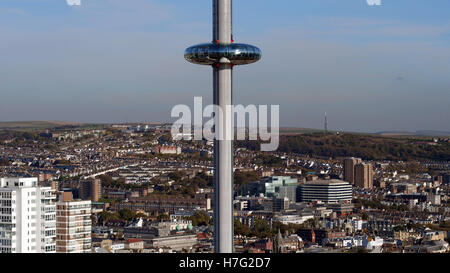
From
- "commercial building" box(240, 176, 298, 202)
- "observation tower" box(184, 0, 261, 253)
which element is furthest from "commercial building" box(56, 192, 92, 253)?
"commercial building" box(240, 176, 298, 202)

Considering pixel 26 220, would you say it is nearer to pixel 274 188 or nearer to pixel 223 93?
pixel 223 93

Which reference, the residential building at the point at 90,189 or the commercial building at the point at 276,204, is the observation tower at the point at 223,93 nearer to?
the commercial building at the point at 276,204

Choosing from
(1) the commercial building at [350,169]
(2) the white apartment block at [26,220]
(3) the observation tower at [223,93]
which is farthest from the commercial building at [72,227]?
(1) the commercial building at [350,169]

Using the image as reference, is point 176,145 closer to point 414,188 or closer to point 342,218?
point 414,188

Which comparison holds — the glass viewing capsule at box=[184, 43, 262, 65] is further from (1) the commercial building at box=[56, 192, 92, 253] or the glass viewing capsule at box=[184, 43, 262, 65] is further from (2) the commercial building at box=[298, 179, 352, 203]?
(2) the commercial building at box=[298, 179, 352, 203]

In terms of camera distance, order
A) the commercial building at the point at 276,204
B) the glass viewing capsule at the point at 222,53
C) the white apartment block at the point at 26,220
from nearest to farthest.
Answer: the glass viewing capsule at the point at 222,53 < the white apartment block at the point at 26,220 < the commercial building at the point at 276,204
